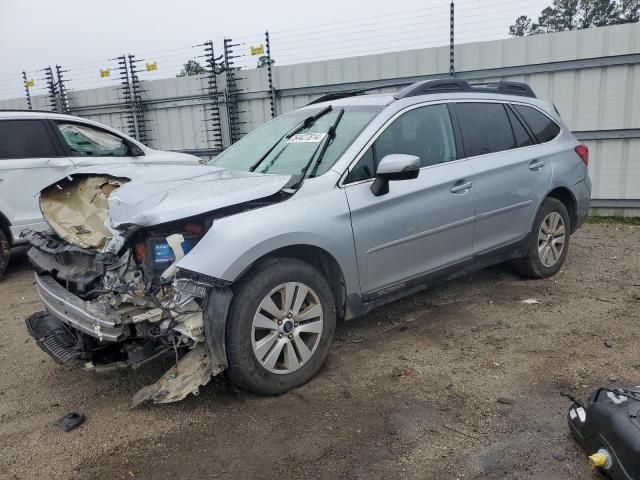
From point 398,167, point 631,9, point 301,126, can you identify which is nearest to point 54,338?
point 301,126

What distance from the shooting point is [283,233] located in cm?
318

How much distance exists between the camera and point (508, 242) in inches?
186

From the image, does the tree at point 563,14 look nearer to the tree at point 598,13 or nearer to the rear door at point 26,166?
the tree at point 598,13

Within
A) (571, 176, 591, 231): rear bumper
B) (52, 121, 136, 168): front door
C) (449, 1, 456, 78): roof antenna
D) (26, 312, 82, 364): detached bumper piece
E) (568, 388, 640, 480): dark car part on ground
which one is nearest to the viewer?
(568, 388, 640, 480): dark car part on ground

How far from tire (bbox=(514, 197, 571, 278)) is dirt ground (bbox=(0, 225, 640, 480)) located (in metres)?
0.49

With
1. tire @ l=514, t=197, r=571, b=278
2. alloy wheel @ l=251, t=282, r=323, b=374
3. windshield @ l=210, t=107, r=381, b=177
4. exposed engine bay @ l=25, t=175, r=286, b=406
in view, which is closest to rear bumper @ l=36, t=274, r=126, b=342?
exposed engine bay @ l=25, t=175, r=286, b=406

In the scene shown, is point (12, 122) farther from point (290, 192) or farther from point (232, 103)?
point (290, 192)

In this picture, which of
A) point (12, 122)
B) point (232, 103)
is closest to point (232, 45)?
point (232, 103)

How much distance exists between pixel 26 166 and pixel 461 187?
4.99m

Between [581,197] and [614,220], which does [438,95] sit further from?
[614,220]

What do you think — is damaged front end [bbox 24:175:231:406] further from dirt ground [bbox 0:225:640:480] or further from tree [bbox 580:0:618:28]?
tree [bbox 580:0:618:28]

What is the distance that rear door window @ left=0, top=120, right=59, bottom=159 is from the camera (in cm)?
623

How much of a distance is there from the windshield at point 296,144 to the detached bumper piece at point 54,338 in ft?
5.52

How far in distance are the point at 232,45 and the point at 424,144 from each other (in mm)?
6431
